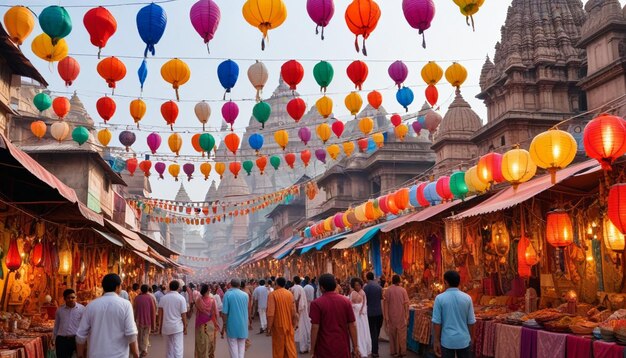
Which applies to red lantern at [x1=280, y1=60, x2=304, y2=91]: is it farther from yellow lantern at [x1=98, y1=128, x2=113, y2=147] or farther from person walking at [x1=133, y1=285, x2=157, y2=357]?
yellow lantern at [x1=98, y1=128, x2=113, y2=147]

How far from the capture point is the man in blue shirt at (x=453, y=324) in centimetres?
653

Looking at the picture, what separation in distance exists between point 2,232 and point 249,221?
94.5 m

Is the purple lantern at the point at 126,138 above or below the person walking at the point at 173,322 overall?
above

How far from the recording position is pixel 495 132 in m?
27.3

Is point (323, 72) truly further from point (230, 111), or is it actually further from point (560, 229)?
point (560, 229)

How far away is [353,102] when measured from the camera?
14.6m

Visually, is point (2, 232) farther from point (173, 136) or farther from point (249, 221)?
point (249, 221)

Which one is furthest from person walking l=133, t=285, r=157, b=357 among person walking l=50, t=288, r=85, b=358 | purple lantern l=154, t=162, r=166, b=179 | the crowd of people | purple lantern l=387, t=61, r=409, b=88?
purple lantern l=154, t=162, r=166, b=179

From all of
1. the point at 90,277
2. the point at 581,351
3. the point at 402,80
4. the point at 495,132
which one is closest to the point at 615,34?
the point at 495,132

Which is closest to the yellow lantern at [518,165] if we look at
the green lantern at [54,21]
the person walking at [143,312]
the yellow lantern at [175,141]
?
the person walking at [143,312]

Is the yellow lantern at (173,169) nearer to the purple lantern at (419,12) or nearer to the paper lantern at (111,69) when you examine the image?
the paper lantern at (111,69)

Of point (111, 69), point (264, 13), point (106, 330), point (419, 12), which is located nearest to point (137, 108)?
point (111, 69)

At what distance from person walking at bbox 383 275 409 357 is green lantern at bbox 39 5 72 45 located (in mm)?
7431

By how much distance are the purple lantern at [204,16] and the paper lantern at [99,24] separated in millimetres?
1328
